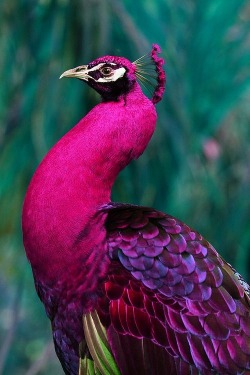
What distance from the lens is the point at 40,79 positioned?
1674mm

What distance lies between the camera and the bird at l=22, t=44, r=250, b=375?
0.85 metres

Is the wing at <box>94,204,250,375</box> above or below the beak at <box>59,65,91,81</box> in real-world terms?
below

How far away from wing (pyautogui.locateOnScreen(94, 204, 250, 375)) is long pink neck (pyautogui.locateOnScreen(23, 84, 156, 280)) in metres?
0.03

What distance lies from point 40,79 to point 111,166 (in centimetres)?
83

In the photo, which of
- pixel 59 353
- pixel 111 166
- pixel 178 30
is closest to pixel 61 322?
pixel 59 353

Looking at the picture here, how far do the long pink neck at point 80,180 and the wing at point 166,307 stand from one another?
3cm

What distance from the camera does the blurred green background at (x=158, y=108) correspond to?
168 centimetres

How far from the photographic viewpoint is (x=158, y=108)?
179cm

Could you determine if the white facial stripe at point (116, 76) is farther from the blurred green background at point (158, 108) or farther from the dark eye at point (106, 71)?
the blurred green background at point (158, 108)

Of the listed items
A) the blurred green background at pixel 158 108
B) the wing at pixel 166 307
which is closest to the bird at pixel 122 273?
the wing at pixel 166 307

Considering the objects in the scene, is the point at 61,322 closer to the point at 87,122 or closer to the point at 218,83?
the point at 87,122

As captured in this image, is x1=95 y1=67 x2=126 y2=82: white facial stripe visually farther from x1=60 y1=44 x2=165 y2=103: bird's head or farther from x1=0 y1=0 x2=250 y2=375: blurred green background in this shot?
x1=0 y1=0 x2=250 y2=375: blurred green background

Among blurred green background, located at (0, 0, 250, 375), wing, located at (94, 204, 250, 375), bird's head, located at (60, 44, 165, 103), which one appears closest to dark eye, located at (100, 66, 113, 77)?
bird's head, located at (60, 44, 165, 103)

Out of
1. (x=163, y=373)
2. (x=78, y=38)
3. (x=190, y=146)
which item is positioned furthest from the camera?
(x=190, y=146)
